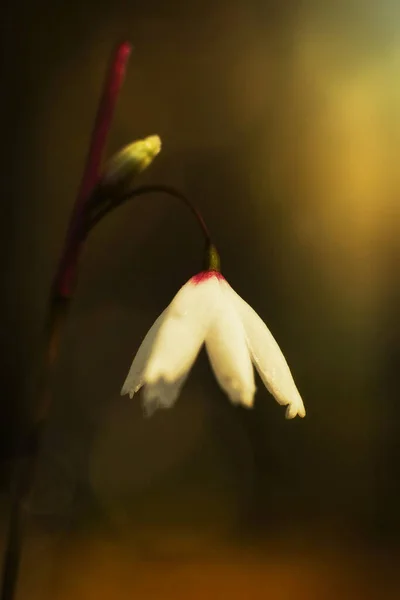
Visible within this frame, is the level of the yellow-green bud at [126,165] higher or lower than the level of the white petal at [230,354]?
higher

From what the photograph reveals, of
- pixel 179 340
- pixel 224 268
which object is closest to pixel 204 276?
pixel 179 340

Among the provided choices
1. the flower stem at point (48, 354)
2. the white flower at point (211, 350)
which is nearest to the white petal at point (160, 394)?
the white flower at point (211, 350)

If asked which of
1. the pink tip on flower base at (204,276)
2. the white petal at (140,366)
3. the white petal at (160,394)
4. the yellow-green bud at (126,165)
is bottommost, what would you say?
the white petal at (160,394)

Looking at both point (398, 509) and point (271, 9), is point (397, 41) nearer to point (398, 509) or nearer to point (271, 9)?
point (271, 9)

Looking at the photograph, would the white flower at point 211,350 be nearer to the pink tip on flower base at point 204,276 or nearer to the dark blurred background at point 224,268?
the pink tip on flower base at point 204,276

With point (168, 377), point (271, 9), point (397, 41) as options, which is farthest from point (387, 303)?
point (168, 377)

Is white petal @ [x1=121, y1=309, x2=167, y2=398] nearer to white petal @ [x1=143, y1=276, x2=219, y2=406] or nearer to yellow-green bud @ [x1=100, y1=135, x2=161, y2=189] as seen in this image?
white petal @ [x1=143, y1=276, x2=219, y2=406]

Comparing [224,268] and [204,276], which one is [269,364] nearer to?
[204,276]
